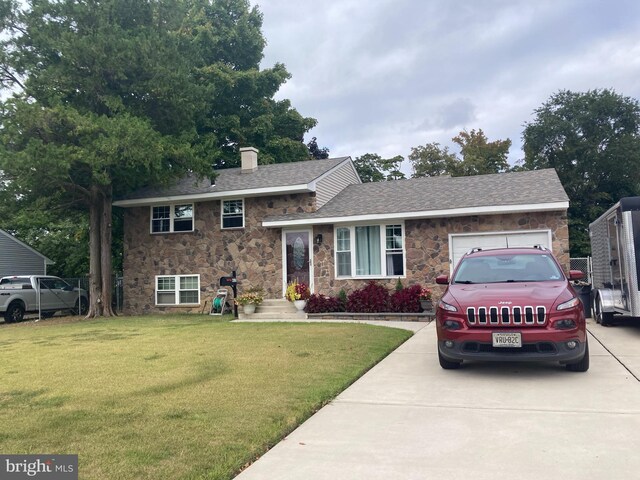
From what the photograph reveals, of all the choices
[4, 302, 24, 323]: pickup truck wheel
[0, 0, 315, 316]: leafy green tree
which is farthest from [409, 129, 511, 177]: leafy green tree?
[4, 302, 24, 323]: pickup truck wheel

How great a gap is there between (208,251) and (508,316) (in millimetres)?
12971

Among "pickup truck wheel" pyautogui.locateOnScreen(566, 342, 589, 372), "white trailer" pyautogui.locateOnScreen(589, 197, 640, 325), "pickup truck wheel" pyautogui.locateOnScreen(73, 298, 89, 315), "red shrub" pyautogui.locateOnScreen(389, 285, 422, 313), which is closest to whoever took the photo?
"pickup truck wheel" pyautogui.locateOnScreen(566, 342, 589, 372)

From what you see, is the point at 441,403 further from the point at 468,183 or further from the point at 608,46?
the point at 608,46

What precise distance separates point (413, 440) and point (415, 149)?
36296 millimetres

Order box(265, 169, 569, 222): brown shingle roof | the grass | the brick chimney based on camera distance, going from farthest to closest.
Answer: the brick chimney
box(265, 169, 569, 222): brown shingle roof
the grass

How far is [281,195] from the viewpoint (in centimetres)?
1670

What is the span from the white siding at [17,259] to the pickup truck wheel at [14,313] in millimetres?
8877

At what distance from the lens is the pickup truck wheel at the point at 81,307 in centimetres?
1977

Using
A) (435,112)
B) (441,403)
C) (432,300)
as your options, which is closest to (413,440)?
(441,403)

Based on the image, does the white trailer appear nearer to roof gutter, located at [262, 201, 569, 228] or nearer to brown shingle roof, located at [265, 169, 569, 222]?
roof gutter, located at [262, 201, 569, 228]

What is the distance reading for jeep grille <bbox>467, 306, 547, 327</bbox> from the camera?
19.3ft

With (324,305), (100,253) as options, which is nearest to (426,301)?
(324,305)

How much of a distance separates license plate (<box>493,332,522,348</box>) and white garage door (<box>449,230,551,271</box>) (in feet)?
27.8

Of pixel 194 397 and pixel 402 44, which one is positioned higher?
pixel 402 44
